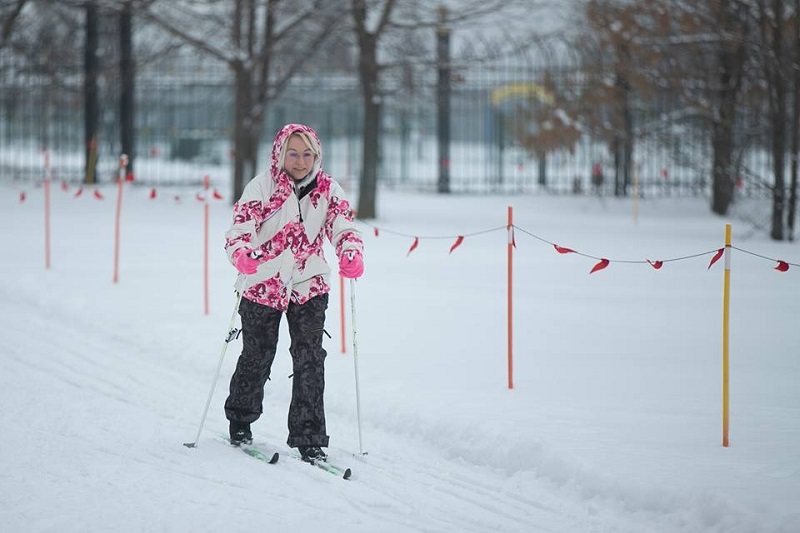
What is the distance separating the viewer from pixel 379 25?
1966 cm

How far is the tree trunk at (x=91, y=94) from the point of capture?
79.4 ft

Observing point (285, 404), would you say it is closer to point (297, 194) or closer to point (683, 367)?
point (297, 194)

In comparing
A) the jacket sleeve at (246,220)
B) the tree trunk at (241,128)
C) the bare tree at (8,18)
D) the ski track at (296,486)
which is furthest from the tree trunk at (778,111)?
the bare tree at (8,18)

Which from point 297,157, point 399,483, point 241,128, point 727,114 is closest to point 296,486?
point 399,483

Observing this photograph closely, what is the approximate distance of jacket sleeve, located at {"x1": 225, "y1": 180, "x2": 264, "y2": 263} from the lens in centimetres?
610

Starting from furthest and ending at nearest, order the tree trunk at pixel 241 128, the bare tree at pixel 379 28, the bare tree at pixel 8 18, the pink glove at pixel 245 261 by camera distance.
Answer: the tree trunk at pixel 241 128 < the bare tree at pixel 8 18 < the bare tree at pixel 379 28 < the pink glove at pixel 245 261

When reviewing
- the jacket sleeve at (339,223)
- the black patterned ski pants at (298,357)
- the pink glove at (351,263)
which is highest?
the jacket sleeve at (339,223)

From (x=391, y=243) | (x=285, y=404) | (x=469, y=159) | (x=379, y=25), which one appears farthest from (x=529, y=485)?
(x=469, y=159)

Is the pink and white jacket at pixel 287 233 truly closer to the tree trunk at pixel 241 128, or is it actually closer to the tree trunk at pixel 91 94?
the tree trunk at pixel 241 128

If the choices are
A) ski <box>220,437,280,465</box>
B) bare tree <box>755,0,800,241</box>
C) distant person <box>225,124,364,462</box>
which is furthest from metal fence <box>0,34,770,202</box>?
ski <box>220,437,280,465</box>

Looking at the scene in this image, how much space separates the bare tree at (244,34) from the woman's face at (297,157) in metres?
13.6

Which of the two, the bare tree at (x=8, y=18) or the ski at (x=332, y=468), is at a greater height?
the bare tree at (x=8, y=18)

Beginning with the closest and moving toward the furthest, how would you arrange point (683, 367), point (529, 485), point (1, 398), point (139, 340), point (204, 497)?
point (204, 497) < point (529, 485) < point (1, 398) < point (683, 367) < point (139, 340)

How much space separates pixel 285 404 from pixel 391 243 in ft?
31.4
